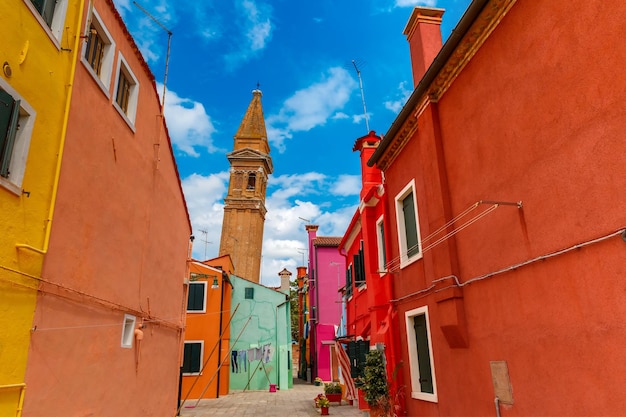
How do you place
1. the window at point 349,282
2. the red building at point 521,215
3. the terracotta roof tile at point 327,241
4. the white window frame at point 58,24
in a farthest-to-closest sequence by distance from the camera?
1. the terracotta roof tile at point 327,241
2. the window at point 349,282
3. the white window frame at point 58,24
4. the red building at point 521,215

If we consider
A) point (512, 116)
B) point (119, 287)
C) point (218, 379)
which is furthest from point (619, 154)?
point (218, 379)

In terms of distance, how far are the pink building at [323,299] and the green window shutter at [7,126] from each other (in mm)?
22837

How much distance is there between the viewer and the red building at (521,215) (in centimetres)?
411

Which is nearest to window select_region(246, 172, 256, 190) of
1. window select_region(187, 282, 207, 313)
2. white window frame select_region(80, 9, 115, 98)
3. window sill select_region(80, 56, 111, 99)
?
window select_region(187, 282, 207, 313)

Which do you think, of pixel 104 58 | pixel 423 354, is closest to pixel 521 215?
pixel 423 354

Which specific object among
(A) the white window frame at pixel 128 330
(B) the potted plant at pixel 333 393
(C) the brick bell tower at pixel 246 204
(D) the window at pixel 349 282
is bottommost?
(B) the potted plant at pixel 333 393

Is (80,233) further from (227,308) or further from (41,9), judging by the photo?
(227,308)

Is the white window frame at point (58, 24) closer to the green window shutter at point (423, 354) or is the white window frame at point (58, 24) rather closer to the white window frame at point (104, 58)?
the white window frame at point (104, 58)

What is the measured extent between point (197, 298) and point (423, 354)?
15575 millimetres

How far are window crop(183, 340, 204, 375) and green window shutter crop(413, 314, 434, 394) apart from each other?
14642mm

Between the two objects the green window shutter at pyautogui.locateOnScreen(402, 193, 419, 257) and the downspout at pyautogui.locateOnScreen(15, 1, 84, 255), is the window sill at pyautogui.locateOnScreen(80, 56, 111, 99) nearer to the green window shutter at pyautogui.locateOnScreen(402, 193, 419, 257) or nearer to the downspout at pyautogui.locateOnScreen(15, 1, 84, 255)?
the downspout at pyautogui.locateOnScreen(15, 1, 84, 255)

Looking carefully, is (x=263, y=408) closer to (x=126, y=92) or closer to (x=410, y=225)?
(x=410, y=225)

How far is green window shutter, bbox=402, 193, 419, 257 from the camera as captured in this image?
29.3 ft

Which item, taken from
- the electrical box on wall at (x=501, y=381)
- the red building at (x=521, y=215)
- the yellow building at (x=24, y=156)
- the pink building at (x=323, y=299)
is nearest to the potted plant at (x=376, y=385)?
the red building at (x=521, y=215)
